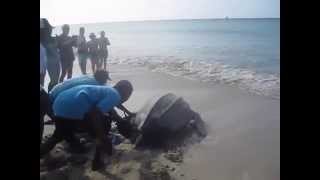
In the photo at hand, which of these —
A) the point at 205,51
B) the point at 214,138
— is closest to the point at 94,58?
the point at 205,51

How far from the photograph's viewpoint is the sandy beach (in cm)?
170

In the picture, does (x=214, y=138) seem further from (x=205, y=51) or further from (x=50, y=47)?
(x=50, y=47)

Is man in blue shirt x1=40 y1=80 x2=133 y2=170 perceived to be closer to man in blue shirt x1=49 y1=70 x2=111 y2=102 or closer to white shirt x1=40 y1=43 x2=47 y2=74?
man in blue shirt x1=49 y1=70 x2=111 y2=102

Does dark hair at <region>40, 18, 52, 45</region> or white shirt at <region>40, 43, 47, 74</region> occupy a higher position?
dark hair at <region>40, 18, 52, 45</region>

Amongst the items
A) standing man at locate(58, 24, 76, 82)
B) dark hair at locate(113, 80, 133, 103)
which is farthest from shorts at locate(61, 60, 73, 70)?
dark hair at locate(113, 80, 133, 103)

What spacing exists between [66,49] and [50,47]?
7cm

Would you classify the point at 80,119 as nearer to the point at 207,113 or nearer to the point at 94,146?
the point at 94,146

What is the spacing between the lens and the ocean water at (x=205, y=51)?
5.84 ft

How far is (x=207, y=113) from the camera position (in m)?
1.76

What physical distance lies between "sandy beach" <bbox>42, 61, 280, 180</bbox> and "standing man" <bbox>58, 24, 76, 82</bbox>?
0.03 m

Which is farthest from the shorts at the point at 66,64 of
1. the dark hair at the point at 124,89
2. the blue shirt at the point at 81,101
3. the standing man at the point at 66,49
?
the dark hair at the point at 124,89

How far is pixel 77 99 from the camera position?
1727 millimetres
